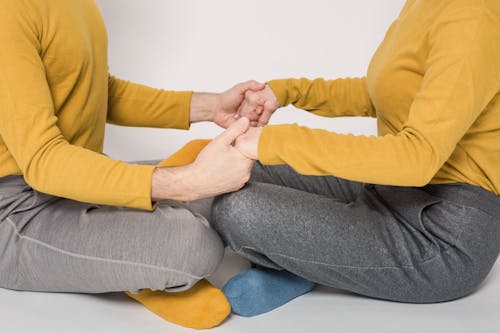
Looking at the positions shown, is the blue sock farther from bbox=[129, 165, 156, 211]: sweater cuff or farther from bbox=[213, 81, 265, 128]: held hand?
bbox=[213, 81, 265, 128]: held hand

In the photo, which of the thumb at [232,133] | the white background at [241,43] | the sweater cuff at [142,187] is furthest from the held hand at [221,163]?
the white background at [241,43]

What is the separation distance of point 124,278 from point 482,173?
90 centimetres

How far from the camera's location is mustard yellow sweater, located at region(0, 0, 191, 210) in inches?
60.2

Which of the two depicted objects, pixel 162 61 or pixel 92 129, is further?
pixel 162 61

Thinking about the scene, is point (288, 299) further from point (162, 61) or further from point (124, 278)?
point (162, 61)

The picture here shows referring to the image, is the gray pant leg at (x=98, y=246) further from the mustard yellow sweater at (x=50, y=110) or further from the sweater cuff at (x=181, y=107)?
the sweater cuff at (x=181, y=107)

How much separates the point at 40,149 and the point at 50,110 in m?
0.10

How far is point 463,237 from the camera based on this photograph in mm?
1642

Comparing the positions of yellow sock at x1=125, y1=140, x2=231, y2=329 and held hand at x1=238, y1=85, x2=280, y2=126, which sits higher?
held hand at x1=238, y1=85, x2=280, y2=126

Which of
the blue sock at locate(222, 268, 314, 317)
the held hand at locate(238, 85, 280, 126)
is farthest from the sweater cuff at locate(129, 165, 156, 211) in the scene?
the held hand at locate(238, 85, 280, 126)

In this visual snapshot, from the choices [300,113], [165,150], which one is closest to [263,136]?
[165,150]

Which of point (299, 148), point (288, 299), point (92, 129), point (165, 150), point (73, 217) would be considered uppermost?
point (299, 148)

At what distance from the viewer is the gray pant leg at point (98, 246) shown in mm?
1629

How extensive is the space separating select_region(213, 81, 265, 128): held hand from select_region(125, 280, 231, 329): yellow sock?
26.0 inches
